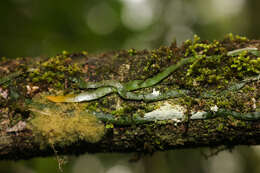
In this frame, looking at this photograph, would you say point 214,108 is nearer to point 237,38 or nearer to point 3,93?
point 237,38

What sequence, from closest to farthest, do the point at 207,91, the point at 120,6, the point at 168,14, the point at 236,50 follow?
the point at 207,91, the point at 236,50, the point at 120,6, the point at 168,14

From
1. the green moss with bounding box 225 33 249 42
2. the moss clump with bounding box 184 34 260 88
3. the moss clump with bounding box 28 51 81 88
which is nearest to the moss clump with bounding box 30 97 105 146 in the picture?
the moss clump with bounding box 28 51 81 88

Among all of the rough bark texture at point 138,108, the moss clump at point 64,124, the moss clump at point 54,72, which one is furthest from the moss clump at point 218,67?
the moss clump at point 54,72

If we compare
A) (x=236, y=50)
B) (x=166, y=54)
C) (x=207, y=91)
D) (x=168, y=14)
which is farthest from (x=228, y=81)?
(x=168, y=14)

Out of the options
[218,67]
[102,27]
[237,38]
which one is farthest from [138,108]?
[102,27]

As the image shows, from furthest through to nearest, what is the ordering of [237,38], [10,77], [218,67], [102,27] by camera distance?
[102,27], [237,38], [10,77], [218,67]

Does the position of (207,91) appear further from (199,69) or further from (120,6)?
(120,6)

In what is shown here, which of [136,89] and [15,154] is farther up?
[136,89]

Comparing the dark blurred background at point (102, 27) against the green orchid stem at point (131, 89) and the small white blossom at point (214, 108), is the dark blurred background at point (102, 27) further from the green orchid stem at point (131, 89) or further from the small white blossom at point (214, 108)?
the small white blossom at point (214, 108)
